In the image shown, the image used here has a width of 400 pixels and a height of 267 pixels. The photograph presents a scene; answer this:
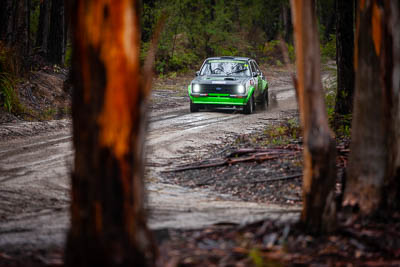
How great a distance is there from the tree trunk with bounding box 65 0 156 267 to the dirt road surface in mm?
1571

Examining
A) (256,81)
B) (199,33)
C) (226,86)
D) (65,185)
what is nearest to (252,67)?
(256,81)

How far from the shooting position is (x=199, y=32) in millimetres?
32500

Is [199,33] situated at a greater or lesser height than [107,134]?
greater

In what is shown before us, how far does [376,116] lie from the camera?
6.17m

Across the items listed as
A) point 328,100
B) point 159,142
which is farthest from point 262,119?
point 159,142

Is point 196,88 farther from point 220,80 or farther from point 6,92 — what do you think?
point 6,92

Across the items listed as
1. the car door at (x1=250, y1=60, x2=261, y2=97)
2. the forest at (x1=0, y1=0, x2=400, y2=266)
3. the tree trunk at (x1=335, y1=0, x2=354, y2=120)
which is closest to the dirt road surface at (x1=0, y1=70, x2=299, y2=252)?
the forest at (x1=0, y1=0, x2=400, y2=266)

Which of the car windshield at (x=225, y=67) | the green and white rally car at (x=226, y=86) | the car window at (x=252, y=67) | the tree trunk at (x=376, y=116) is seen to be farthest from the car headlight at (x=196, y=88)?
the tree trunk at (x=376, y=116)

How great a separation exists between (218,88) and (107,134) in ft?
46.5

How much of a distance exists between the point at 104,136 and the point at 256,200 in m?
4.65

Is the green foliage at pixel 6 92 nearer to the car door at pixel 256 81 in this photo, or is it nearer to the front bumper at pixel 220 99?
the front bumper at pixel 220 99

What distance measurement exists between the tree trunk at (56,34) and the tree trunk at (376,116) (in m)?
17.1

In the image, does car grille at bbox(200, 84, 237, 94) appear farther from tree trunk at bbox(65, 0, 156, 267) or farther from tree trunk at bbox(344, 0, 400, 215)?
tree trunk at bbox(65, 0, 156, 267)

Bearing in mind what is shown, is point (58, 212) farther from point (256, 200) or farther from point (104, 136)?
point (104, 136)
